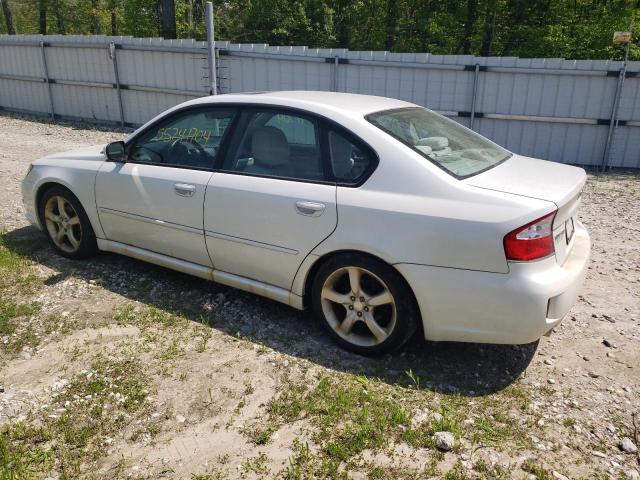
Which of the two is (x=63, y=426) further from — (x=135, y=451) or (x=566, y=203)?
(x=566, y=203)

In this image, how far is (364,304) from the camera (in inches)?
135

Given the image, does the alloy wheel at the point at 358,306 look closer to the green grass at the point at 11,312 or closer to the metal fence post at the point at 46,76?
the green grass at the point at 11,312

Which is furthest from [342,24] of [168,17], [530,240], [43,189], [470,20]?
[530,240]

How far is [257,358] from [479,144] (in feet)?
7.14

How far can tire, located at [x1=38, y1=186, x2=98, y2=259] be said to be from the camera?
4.81m

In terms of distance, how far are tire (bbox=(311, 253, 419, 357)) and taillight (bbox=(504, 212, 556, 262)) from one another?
25.4 inches

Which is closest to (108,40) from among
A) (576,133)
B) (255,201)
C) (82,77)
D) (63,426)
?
(82,77)

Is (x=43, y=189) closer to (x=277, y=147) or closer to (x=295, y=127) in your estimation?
(x=277, y=147)

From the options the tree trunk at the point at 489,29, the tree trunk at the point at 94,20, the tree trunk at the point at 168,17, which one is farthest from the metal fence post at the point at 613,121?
the tree trunk at the point at 94,20

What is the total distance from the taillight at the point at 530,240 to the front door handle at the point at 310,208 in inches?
43.9

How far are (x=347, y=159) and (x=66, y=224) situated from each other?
290 centimetres

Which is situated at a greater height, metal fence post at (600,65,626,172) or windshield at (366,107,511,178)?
windshield at (366,107,511,178)

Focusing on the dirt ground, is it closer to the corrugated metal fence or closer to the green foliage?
the corrugated metal fence

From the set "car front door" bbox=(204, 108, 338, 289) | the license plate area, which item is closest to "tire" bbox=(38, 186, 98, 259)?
"car front door" bbox=(204, 108, 338, 289)
